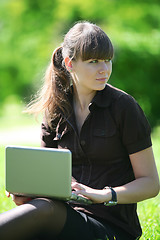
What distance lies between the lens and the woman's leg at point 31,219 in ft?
7.71

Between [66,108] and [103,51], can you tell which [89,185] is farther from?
[103,51]

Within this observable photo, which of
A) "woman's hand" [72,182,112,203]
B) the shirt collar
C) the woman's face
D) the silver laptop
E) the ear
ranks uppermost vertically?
the ear

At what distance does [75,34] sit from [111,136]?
63 cm

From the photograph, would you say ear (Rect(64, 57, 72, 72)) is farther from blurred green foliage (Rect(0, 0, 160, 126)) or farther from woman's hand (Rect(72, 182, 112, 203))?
blurred green foliage (Rect(0, 0, 160, 126))

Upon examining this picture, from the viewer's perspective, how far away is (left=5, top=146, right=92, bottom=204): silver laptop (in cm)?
233

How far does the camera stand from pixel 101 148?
2.73 m

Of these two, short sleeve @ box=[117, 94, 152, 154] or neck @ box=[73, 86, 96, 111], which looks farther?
neck @ box=[73, 86, 96, 111]

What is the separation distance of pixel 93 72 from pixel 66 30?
11.1 m

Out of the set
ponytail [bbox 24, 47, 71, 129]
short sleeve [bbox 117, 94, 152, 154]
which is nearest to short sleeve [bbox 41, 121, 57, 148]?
ponytail [bbox 24, 47, 71, 129]

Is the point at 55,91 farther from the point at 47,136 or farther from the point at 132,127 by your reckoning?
the point at 132,127

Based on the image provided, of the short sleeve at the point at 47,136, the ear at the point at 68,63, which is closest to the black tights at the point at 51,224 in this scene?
the short sleeve at the point at 47,136

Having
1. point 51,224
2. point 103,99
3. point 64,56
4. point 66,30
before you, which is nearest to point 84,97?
point 103,99

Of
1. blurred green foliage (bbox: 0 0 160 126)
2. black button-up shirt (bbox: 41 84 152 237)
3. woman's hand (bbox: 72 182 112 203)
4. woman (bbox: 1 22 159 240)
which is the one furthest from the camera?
blurred green foliage (bbox: 0 0 160 126)

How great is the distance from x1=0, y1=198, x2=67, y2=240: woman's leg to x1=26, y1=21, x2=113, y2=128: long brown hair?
69 cm
